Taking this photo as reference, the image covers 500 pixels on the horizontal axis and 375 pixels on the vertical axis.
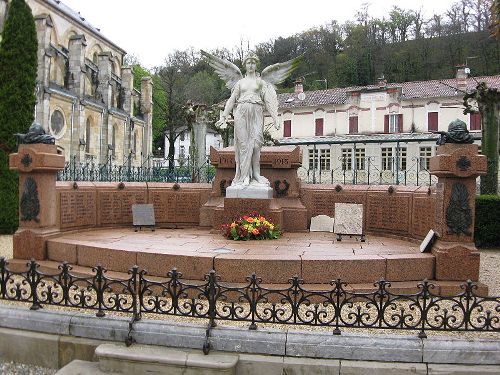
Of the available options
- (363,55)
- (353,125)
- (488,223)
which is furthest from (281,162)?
(363,55)

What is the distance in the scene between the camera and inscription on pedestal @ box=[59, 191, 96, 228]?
988 centimetres

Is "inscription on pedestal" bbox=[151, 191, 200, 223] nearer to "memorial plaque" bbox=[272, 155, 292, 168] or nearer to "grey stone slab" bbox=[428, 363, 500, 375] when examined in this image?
"memorial plaque" bbox=[272, 155, 292, 168]

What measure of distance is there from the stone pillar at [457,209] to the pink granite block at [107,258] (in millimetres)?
4745

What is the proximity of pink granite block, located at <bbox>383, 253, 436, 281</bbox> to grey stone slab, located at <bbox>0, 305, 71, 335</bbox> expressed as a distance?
4468 millimetres

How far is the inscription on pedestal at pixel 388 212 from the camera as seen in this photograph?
392 inches

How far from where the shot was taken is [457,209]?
A: 7.00m

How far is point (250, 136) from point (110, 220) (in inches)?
166

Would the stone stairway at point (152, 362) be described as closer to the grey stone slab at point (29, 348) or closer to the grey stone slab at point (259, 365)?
the grey stone slab at point (259, 365)

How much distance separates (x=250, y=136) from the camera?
387 inches

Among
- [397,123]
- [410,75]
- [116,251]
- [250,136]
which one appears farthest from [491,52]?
[116,251]

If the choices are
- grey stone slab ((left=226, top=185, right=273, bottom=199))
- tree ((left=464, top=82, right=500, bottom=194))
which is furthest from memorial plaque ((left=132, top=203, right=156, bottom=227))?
tree ((left=464, top=82, right=500, bottom=194))

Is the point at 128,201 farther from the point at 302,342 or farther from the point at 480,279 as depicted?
the point at 480,279

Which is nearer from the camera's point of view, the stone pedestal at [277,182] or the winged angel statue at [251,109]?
the winged angel statue at [251,109]

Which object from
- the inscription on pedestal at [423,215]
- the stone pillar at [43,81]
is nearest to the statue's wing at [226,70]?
the inscription on pedestal at [423,215]
